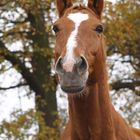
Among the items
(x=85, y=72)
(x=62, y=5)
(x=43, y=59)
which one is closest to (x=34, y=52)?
(x=43, y=59)

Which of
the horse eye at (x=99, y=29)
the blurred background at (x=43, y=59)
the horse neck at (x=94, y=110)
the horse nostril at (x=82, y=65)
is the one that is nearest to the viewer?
the horse nostril at (x=82, y=65)

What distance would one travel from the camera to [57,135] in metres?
13.6

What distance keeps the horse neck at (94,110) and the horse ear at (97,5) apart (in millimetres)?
652

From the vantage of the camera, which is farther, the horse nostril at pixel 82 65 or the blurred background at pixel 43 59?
the blurred background at pixel 43 59

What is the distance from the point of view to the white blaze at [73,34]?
5.14 metres

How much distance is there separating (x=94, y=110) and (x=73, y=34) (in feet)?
3.13

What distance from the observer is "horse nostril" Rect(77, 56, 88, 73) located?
5082 mm

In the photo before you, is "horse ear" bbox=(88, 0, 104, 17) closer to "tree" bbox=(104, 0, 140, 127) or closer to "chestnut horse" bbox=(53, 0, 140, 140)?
"chestnut horse" bbox=(53, 0, 140, 140)

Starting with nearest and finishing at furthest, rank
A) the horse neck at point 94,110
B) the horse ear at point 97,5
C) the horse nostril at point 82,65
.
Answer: the horse nostril at point 82,65 → the horse neck at point 94,110 → the horse ear at point 97,5

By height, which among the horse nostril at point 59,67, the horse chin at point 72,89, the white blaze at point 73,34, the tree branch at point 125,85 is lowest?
the tree branch at point 125,85

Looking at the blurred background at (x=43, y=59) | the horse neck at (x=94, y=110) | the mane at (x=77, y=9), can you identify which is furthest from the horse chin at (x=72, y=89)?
the blurred background at (x=43, y=59)

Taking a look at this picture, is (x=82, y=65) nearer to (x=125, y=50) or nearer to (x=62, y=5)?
(x=62, y=5)

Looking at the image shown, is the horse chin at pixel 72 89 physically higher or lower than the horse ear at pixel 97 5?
lower

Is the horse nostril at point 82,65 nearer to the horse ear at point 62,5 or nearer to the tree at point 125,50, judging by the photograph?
the horse ear at point 62,5
